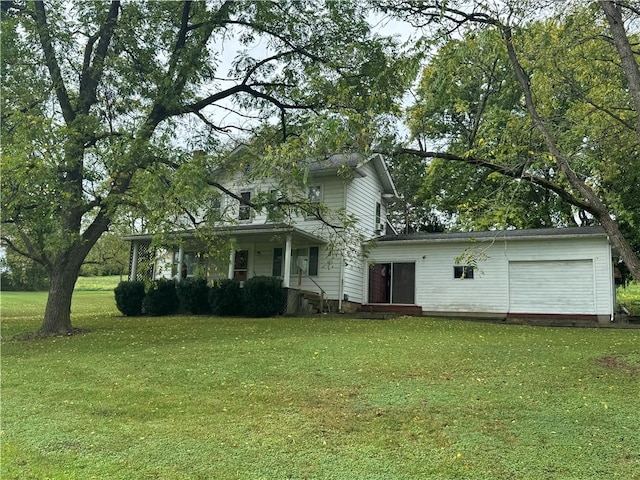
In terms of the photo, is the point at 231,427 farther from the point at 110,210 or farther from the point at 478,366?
the point at 110,210

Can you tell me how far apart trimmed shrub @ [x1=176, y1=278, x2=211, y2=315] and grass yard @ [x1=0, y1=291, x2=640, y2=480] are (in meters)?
7.92

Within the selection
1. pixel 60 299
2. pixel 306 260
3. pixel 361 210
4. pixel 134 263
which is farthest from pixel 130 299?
pixel 361 210

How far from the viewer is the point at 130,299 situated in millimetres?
21609

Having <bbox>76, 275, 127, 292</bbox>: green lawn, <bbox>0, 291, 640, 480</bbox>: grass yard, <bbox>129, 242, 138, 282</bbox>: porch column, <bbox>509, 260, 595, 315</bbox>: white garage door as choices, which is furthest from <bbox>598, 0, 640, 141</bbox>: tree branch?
<bbox>76, 275, 127, 292</bbox>: green lawn

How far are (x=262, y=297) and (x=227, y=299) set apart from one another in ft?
5.30

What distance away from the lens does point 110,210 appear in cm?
1173

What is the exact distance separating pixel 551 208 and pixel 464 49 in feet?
66.3

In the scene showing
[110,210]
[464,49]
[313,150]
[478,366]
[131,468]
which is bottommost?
[131,468]

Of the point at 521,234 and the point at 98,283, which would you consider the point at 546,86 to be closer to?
the point at 521,234

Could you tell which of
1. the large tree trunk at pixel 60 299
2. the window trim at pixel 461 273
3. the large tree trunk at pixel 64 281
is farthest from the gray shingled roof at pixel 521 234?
the large tree trunk at pixel 60 299

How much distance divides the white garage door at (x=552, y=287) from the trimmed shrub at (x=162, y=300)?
1316 cm

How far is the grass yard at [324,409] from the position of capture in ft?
16.7

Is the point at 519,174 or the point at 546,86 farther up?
the point at 546,86

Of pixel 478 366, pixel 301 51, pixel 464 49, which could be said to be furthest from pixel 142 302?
pixel 464 49
